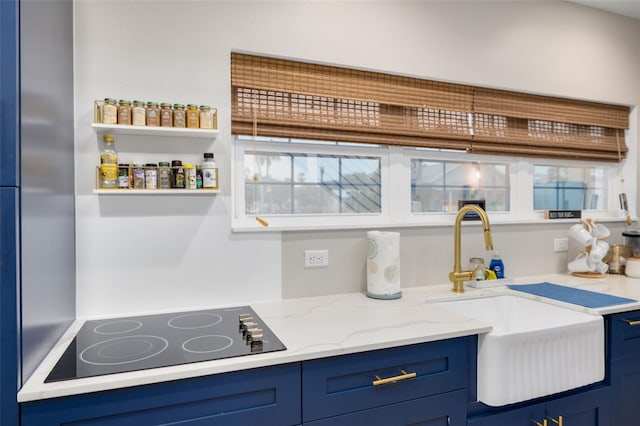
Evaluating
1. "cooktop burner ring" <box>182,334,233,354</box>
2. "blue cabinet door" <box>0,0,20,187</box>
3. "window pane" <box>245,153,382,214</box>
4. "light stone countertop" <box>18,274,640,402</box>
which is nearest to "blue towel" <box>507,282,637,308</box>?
"light stone countertop" <box>18,274,640,402</box>

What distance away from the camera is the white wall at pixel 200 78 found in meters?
1.62

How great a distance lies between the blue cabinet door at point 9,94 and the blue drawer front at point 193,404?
59 cm

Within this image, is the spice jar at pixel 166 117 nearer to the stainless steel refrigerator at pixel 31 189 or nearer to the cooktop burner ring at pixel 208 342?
the stainless steel refrigerator at pixel 31 189

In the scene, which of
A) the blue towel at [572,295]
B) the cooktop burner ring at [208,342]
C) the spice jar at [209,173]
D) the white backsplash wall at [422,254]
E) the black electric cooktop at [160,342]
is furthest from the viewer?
the white backsplash wall at [422,254]

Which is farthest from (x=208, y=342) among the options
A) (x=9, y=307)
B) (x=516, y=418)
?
(x=516, y=418)

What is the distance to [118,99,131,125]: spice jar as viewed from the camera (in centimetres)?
154

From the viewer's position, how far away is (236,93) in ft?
6.04

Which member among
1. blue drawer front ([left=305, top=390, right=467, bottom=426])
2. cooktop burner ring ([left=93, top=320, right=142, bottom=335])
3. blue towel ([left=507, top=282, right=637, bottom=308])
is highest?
blue towel ([left=507, top=282, right=637, bottom=308])

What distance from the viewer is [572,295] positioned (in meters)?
1.98

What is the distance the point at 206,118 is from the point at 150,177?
325 mm

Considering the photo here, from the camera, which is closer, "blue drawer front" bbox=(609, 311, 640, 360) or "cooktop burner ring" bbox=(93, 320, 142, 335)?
"cooktop burner ring" bbox=(93, 320, 142, 335)

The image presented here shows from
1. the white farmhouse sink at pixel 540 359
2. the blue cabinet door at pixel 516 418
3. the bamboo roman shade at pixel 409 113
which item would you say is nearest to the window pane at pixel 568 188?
the bamboo roman shade at pixel 409 113

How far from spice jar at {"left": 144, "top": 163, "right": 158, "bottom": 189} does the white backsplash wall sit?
0.62 meters

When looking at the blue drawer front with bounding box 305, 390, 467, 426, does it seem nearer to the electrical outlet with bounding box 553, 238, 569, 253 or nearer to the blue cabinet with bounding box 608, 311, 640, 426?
the blue cabinet with bounding box 608, 311, 640, 426
